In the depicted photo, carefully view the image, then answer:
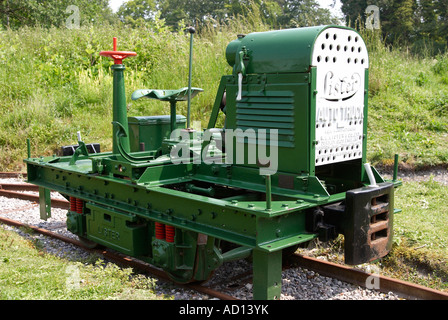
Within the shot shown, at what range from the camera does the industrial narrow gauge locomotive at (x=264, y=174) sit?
4.21 meters

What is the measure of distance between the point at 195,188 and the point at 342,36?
7.27 feet

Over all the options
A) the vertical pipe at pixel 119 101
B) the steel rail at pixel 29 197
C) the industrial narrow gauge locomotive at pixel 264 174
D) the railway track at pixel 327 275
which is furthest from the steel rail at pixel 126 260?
the vertical pipe at pixel 119 101

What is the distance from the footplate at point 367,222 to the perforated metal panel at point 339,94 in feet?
1.66

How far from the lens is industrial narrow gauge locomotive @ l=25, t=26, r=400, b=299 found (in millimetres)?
4207

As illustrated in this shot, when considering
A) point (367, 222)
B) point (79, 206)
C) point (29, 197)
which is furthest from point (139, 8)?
point (367, 222)

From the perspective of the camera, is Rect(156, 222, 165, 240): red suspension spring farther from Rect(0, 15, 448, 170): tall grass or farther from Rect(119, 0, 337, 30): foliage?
Rect(119, 0, 337, 30): foliage

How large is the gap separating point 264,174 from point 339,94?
3.47ft

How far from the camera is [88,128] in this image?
12594 millimetres

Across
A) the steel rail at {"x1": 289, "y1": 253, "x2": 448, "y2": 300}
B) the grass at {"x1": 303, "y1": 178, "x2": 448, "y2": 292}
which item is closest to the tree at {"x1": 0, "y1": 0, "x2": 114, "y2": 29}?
the grass at {"x1": 303, "y1": 178, "x2": 448, "y2": 292}

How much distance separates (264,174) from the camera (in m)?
4.69

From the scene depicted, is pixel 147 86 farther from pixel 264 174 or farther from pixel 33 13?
pixel 33 13

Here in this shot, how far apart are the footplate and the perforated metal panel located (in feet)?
1.66
